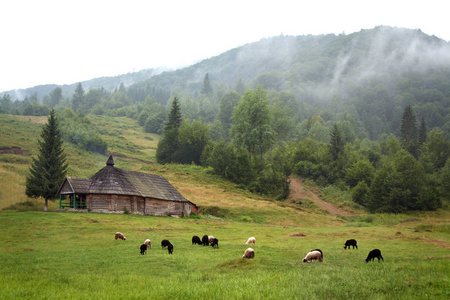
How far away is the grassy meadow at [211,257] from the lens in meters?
10.8

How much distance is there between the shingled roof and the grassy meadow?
15.6ft

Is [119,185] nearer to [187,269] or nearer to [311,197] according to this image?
[187,269]

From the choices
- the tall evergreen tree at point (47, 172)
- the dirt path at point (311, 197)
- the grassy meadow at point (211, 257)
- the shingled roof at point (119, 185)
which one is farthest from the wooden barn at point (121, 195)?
the dirt path at point (311, 197)

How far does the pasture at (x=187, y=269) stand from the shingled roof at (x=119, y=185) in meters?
10.8

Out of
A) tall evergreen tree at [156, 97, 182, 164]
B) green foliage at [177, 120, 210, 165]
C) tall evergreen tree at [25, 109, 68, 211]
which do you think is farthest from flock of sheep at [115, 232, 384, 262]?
tall evergreen tree at [156, 97, 182, 164]

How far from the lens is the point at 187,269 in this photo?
16812mm

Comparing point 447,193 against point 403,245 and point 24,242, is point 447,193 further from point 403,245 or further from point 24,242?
point 24,242

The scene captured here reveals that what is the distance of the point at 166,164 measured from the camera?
96.9m

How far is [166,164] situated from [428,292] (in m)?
89.4

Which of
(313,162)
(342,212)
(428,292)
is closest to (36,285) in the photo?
(428,292)

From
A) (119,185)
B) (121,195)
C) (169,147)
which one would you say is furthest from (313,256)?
(169,147)

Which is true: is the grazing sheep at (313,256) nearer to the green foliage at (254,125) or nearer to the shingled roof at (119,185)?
the shingled roof at (119,185)

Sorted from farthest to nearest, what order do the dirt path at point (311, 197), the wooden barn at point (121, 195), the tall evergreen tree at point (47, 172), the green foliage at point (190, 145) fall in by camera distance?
the green foliage at point (190, 145) → the dirt path at point (311, 197) → the tall evergreen tree at point (47, 172) → the wooden barn at point (121, 195)

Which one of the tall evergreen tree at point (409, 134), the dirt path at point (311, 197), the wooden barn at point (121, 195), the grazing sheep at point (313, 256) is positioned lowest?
the dirt path at point (311, 197)
